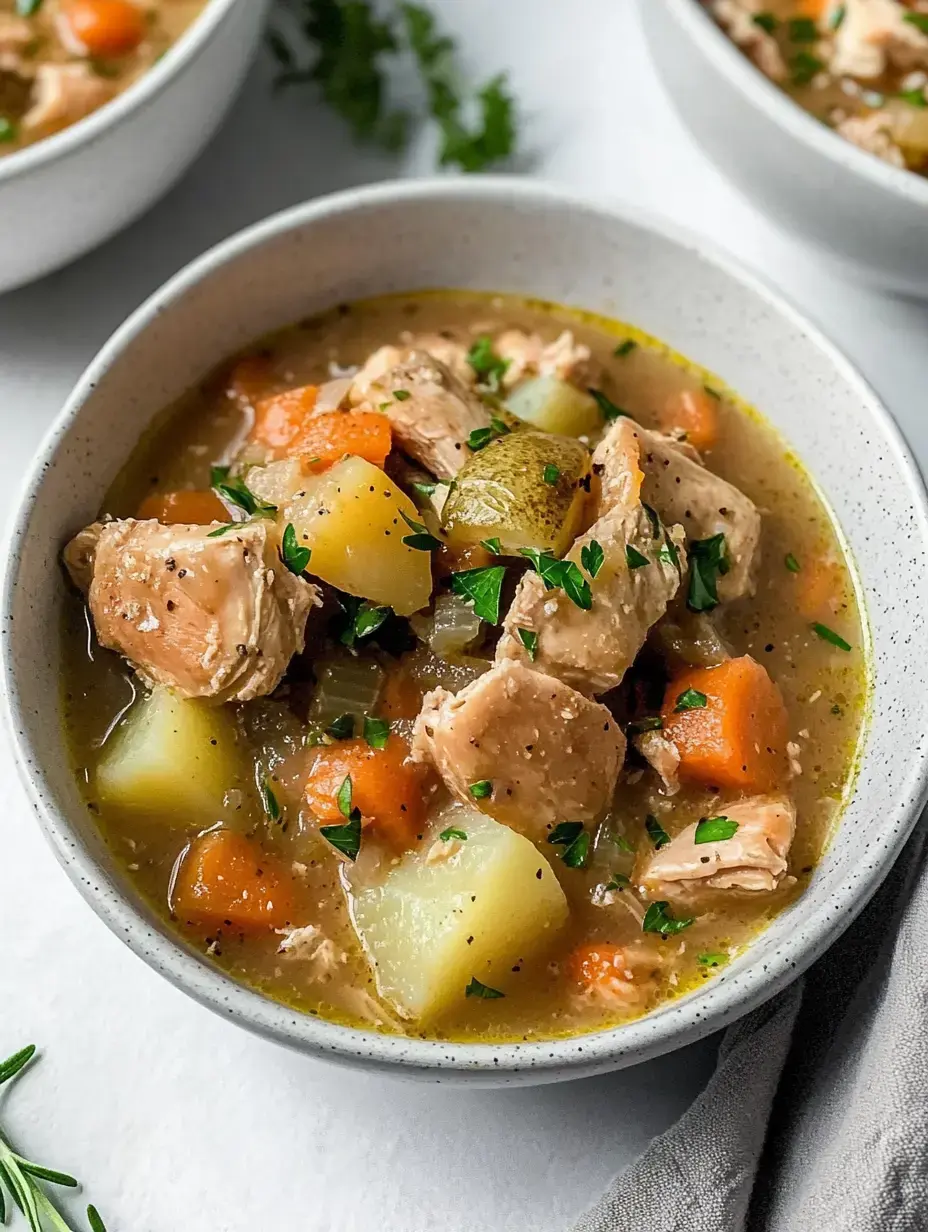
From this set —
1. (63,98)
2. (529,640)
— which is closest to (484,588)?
(529,640)

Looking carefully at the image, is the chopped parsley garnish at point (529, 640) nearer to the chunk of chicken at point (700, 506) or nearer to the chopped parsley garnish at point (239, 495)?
the chunk of chicken at point (700, 506)

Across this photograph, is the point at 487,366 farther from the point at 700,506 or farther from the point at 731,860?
the point at 731,860

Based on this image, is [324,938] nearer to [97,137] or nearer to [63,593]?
[63,593]

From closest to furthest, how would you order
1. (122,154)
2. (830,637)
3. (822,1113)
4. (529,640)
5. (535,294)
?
1. (529,640)
2. (822,1113)
3. (830,637)
4. (122,154)
5. (535,294)

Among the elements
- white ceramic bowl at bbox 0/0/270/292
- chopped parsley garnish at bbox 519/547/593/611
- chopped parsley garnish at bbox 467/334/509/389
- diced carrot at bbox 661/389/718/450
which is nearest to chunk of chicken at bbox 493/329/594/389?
chopped parsley garnish at bbox 467/334/509/389

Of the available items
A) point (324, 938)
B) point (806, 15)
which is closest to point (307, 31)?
point (806, 15)

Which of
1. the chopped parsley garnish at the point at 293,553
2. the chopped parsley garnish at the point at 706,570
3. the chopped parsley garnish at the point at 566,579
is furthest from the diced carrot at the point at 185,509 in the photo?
the chopped parsley garnish at the point at 706,570
